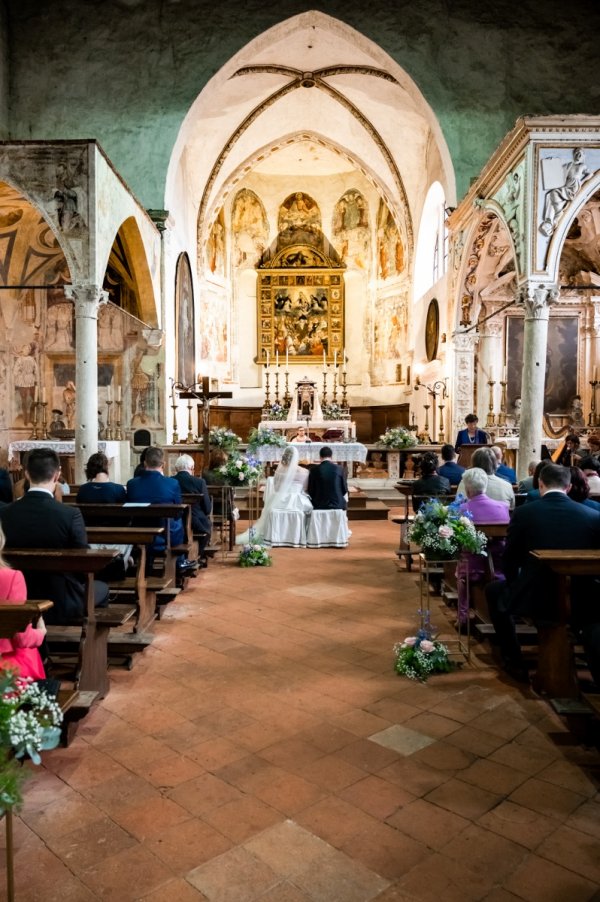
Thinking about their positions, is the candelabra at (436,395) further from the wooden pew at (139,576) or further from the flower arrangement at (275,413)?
the wooden pew at (139,576)

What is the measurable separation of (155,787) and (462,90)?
16.1 meters

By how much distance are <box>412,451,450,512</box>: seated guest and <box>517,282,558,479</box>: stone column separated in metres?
3.61

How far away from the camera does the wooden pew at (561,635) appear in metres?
3.89

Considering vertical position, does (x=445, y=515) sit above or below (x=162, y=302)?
below

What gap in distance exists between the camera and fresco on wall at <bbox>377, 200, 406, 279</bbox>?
22.0 metres

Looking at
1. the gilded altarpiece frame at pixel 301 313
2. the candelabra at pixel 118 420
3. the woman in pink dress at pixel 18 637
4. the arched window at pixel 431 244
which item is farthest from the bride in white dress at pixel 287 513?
the gilded altarpiece frame at pixel 301 313

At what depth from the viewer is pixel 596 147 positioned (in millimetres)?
10328

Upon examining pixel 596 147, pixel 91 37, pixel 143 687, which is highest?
pixel 91 37

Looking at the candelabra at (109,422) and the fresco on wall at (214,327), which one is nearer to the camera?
the candelabra at (109,422)

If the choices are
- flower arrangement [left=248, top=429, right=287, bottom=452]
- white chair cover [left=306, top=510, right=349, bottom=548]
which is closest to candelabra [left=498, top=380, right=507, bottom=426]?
flower arrangement [left=248, top=429, right=287, bottom=452]

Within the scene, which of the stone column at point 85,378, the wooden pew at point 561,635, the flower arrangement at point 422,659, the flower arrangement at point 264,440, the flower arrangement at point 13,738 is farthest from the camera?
the flower arrangement at point 264,440

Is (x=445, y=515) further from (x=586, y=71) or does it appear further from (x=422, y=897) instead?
(x=586, y=71)

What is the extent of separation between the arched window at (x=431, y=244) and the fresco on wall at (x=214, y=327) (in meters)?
6.70

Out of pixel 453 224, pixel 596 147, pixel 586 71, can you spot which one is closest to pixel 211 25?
pixel 453 224
